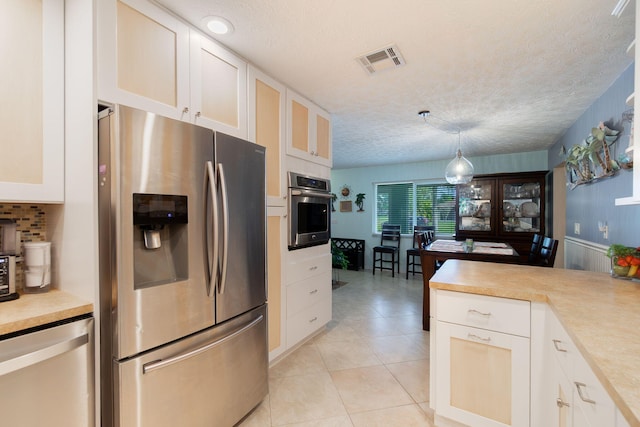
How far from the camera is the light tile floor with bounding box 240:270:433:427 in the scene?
1.72 metres

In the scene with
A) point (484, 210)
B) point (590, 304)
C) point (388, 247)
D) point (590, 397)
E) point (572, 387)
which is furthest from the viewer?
point (388, 247)

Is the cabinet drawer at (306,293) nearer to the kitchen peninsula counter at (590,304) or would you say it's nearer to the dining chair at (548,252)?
the kitchen peninsula counter at (590,304)

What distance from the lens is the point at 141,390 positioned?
1170 millimetres

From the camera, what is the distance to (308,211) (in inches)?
100

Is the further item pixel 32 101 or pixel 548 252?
pixel 548 252

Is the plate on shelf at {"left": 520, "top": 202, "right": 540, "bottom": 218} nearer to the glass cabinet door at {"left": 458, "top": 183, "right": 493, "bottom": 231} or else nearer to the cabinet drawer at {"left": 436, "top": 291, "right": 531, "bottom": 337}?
the glass cabinet door at {"left": 458, "top": 183, "right": 493, "bottom": 231}

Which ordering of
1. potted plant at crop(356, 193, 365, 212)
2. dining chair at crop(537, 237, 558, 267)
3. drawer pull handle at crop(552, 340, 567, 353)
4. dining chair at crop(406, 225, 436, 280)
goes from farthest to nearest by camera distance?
1. potted plant at crop(356, 193, 365, 212)
2. dining chair at crop(406, 225, 436, 280)
3. dining chair at crop(537, 237, 558, 267)
4. drawer pull handle at crop(552, 340, 567, 353)

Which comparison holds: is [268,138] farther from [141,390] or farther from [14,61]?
[141,390]

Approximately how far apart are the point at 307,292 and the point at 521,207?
13.2 ft

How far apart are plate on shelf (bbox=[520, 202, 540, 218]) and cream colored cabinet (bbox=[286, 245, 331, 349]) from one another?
3624 mm

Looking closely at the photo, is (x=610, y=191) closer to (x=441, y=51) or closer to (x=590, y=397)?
(x=441, y=51)

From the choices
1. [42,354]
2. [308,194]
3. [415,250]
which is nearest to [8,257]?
[42,354]

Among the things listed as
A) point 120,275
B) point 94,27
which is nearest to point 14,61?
point 94,27

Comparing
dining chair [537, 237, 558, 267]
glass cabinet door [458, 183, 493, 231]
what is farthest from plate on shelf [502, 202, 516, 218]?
dining chair [537, 237, 558, 267]
